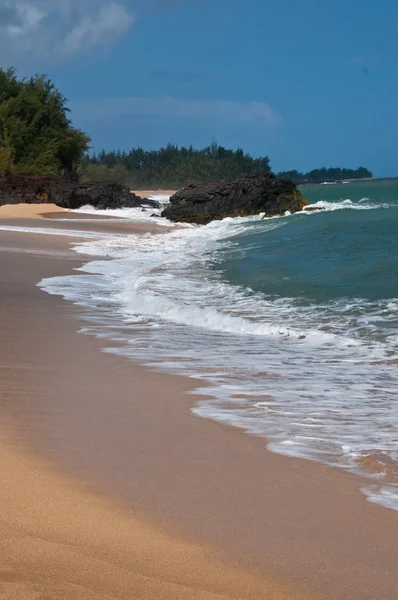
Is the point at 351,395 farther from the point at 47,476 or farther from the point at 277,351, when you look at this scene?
the point at 47,476

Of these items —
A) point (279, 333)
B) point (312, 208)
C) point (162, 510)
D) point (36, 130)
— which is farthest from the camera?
point (36, 130)

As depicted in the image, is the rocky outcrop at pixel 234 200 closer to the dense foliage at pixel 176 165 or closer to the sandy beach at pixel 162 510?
the sandy beach at pixel 162 510

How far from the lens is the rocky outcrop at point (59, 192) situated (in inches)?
1388

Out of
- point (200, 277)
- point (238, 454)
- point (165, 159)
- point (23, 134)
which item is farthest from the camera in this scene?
point (165, 159)

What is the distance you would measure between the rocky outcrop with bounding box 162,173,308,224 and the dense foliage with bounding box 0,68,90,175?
1548 cm

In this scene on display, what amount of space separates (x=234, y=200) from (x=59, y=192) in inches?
332

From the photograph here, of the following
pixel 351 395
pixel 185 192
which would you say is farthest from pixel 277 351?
pixel 185 192

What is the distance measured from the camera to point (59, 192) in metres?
35.5

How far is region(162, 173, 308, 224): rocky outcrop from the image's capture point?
31719mm

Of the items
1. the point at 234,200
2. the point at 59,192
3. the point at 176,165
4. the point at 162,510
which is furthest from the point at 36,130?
the point at 176,165

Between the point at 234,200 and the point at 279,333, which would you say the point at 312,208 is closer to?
the point at 234,200

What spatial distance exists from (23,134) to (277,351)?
44422 mm

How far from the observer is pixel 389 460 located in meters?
3.72

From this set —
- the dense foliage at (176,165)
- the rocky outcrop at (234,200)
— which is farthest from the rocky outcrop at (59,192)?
the dense foliage at (176,165)
